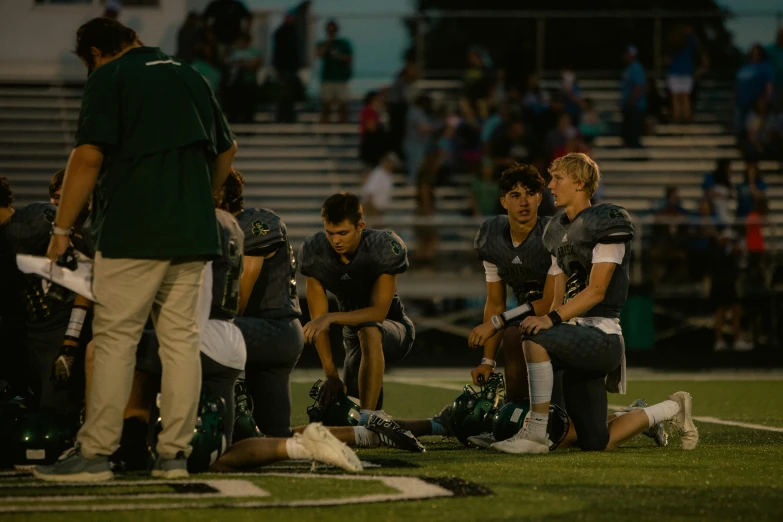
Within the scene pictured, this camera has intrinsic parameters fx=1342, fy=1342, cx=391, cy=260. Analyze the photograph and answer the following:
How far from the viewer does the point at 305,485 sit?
17.4ft

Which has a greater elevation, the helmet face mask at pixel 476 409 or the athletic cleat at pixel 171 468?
the athletic cleat at pixel 171 468

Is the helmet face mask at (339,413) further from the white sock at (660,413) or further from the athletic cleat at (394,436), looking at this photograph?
the white sock at (660,413)

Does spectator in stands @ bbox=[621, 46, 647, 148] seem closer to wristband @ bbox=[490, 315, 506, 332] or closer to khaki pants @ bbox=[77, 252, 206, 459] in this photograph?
wristband @ bbox=[490, 315, 506, 332]

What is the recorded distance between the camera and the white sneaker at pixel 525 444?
6.66m

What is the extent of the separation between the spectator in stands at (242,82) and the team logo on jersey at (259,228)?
1150 cm

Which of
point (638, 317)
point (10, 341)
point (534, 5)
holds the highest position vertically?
point (534, 5)

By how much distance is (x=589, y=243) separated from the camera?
22.3 ft

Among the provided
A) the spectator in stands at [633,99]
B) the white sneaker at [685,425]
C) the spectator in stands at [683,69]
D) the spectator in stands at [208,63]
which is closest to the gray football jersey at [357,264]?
the white sneaker at [685,425]

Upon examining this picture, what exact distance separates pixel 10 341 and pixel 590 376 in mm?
2956

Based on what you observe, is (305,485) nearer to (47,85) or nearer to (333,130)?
(333,130)

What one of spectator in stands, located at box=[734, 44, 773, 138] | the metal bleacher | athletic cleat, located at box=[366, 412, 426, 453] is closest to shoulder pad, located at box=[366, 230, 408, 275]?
athletic cleat, located at box=[366, 412, 426, 453]

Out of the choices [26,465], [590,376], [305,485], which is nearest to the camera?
[305,485]

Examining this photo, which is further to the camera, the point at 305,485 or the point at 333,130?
the point at 333,130

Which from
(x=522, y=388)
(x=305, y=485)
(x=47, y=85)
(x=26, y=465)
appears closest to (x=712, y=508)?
(x=305, y=485)
